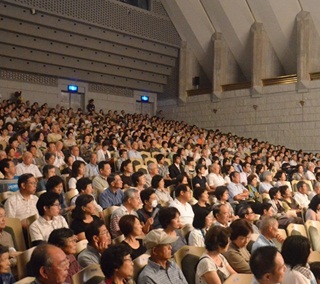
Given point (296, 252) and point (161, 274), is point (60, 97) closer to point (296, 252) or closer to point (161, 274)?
point (161, 274)

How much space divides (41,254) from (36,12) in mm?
12975

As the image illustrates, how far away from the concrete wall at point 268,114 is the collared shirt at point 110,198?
10645mm

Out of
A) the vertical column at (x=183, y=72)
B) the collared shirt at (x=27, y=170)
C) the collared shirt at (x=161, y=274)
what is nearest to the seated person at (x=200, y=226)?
the collared shirt at (x=161, y=274)

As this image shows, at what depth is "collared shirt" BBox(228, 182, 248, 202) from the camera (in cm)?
702

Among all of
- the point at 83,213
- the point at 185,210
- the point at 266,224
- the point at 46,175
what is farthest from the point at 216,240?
the point at 46,175

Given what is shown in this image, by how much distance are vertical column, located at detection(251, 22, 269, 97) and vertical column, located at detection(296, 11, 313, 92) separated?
132 cm

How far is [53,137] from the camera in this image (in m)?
9.34

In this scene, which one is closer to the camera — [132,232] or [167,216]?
[132,232]

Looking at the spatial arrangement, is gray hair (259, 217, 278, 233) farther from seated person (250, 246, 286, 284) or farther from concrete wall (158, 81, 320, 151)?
concrete wall (158, 81, 320, 151)

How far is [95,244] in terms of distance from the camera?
331 centimetres

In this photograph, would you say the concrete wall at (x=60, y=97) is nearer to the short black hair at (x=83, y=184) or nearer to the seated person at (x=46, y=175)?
the seated person at (x=46, y=175)

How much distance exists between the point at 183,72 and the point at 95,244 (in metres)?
15.1

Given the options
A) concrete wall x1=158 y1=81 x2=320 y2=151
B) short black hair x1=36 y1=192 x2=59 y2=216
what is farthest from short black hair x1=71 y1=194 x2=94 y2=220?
concrete wall x1=158 y1=81 x2=320 y2=151

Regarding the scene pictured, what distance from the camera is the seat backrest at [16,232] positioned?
3.66m
